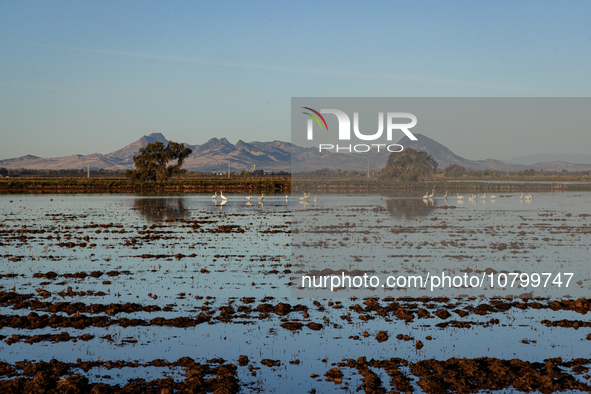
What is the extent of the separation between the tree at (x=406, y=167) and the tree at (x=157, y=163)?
63.6 meters

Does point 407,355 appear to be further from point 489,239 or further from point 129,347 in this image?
point 489,239

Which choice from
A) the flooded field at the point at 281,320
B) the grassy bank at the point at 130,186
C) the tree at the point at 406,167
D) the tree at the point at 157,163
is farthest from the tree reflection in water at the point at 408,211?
the tree at the point at 406,167

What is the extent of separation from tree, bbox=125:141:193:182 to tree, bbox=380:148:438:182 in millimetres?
63603

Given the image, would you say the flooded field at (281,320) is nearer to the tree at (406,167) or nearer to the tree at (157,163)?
the tree at (157,163)

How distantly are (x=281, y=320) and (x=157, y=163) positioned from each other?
97655mm

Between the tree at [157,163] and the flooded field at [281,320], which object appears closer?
the flooded field at [281,320]

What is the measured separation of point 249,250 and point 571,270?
1233cm

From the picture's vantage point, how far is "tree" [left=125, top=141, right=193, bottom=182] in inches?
4107

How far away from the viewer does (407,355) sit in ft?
32.2

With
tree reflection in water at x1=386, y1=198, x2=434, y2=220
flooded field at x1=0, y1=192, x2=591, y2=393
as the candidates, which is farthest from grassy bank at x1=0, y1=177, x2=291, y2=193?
flooded field at x1=0, y1=192, x2=591, y2=393

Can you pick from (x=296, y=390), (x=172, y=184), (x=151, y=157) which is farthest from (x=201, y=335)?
(x=151, y=157)

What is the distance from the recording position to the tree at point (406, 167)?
142375 millimetres

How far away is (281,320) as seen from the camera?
1202 cm

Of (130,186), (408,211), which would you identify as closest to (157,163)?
(130,186)
